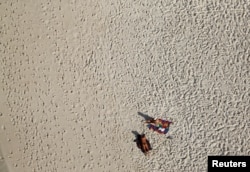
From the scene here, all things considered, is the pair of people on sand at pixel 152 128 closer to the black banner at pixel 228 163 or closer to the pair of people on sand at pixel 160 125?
the pair of people on sand at pixel 160 125

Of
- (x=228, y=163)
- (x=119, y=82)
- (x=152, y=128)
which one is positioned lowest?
(x=228, y=163)

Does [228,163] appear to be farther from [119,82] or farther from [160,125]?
[119,82]

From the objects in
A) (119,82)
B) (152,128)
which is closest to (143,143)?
(152,128)

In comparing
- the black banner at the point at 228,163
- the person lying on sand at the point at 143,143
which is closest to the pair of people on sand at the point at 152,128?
the person lying on sand at the point at 143,143

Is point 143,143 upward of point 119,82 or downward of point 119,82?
downward

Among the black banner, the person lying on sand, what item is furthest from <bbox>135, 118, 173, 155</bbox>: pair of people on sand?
the black banner

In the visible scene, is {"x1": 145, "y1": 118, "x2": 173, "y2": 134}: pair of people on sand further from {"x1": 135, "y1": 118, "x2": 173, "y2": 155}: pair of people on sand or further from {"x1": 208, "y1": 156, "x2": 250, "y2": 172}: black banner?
{"x1": 208, "y1": 156, "x2": 250, "y2": 172}: black banner

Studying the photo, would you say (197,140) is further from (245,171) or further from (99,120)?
(99,120)
